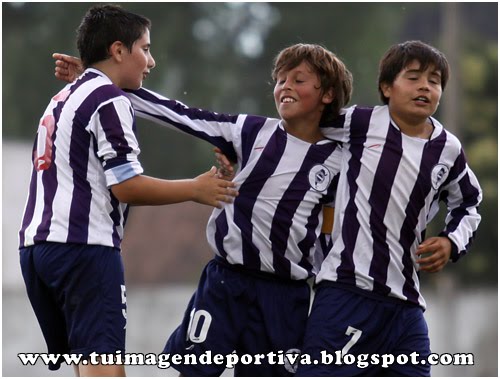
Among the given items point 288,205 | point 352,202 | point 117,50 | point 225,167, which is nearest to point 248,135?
point 225,167

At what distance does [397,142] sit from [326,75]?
37cm

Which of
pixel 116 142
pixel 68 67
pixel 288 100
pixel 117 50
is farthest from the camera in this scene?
pixel 68 67

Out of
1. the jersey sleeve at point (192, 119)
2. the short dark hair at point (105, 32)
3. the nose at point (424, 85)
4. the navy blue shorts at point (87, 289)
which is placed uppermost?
the short dark hair at point (105, 32)

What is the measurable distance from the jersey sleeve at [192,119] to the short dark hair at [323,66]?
0.26 m

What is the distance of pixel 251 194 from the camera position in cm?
390

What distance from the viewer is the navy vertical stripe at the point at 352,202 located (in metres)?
3.78

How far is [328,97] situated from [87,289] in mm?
1129

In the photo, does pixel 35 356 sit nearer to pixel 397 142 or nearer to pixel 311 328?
pixel 311 328

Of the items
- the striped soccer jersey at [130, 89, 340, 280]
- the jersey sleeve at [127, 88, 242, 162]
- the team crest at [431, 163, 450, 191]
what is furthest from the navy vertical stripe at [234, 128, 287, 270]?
the team crest at [431, 163, 450, 191]

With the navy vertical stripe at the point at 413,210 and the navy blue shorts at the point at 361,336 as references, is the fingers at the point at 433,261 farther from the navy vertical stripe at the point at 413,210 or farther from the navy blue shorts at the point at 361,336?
the navy blue shorts at the point at 361,336

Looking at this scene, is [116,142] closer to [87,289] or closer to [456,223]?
[87,289]

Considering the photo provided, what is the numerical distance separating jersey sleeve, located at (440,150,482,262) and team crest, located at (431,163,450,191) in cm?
3

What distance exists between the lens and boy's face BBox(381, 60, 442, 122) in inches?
149

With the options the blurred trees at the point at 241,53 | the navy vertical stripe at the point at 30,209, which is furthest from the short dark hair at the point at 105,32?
the blurred trees at the point at 241,53
